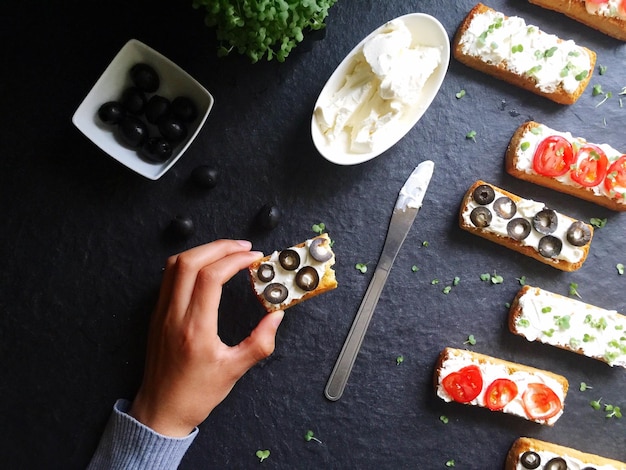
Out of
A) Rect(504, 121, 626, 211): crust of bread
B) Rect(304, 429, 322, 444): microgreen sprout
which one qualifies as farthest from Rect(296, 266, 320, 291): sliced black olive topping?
Rect(504, 121, 626, 211): crust of bread

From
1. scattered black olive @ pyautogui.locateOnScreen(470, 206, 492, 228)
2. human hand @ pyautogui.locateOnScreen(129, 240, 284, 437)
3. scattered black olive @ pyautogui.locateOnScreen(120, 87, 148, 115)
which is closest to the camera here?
human hand @ pyautogui.locateOnScreen(129, 240, 284, 437)

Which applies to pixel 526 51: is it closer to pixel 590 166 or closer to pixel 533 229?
pixel 590 166

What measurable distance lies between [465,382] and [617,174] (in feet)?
3.69

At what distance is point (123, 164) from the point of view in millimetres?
2590

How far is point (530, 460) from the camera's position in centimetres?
276

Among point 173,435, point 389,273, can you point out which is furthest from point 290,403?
point 389,273

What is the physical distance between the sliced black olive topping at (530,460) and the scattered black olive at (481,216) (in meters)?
1.01

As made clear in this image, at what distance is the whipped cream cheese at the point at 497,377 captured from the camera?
2.76 m

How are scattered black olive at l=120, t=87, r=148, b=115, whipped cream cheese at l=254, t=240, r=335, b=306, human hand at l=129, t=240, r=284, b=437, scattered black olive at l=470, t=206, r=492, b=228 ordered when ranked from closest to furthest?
human hand at l=129, t=240, r=284, b=437, scattered black olive at l=120, t=87, r=148, b=115, whipped cream cheese at l=254, t=240, r=335, b=306, scattered black olive at l=470, t=206, r=492, b=228

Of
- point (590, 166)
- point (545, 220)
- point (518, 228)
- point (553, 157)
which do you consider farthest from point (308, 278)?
point (590, 166)

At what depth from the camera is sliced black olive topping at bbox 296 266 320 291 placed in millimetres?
2633

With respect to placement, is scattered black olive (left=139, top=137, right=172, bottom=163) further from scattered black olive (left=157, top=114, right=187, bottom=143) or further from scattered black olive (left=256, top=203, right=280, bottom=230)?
scattered black olive (left=256, top=203, right=280, bottom=230)

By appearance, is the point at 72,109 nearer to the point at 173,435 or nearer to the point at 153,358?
the point at 153,358

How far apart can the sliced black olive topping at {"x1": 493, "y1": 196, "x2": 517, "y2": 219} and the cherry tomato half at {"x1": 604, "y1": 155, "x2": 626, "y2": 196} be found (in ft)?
1.44
